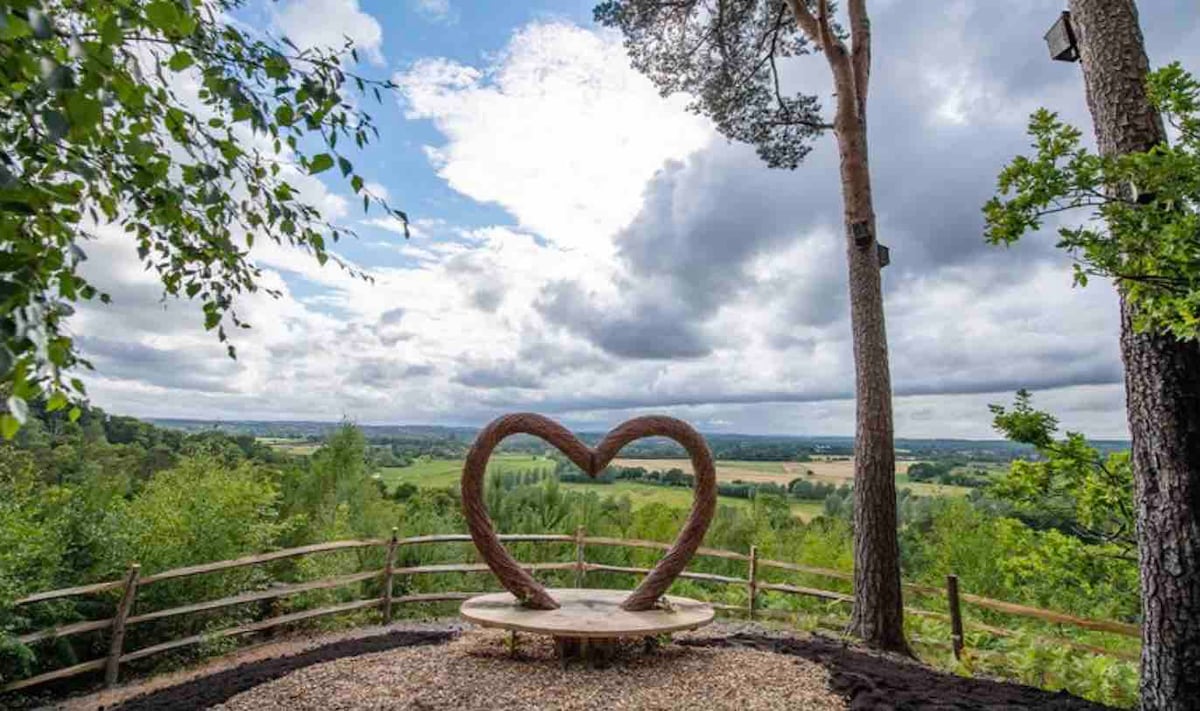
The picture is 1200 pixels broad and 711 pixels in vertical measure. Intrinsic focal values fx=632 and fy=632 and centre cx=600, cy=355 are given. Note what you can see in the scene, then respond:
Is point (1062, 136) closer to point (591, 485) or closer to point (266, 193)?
point (266, 193)

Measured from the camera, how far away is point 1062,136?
311 centimetres

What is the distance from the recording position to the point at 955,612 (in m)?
5.54

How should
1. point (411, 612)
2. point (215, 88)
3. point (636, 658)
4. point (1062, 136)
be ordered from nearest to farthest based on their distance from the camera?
point (215, 88) < point (1062, 136) < point (636, 658) < point (411, 612)

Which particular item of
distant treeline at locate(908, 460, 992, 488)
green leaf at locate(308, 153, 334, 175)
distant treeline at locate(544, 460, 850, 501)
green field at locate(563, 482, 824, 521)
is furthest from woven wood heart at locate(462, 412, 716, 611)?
green field at locate(563, 482, 824, 521)

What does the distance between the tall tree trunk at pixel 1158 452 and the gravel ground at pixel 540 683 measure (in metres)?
1.77

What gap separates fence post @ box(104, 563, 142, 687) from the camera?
4.83 meters

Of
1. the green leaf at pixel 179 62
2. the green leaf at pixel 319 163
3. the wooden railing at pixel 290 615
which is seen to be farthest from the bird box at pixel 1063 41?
the green leaf at pixel 179 62

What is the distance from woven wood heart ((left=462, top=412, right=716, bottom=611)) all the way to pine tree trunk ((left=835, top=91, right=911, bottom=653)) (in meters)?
1.65

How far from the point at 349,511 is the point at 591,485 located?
12.8 ft

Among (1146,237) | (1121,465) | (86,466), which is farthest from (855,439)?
(86,466)

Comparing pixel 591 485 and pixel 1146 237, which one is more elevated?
pixel 1146 237

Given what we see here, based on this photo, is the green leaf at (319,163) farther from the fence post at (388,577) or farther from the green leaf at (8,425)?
the fence post at (388,577)

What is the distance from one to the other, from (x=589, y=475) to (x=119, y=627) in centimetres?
379

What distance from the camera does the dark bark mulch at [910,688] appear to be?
3807 mm
